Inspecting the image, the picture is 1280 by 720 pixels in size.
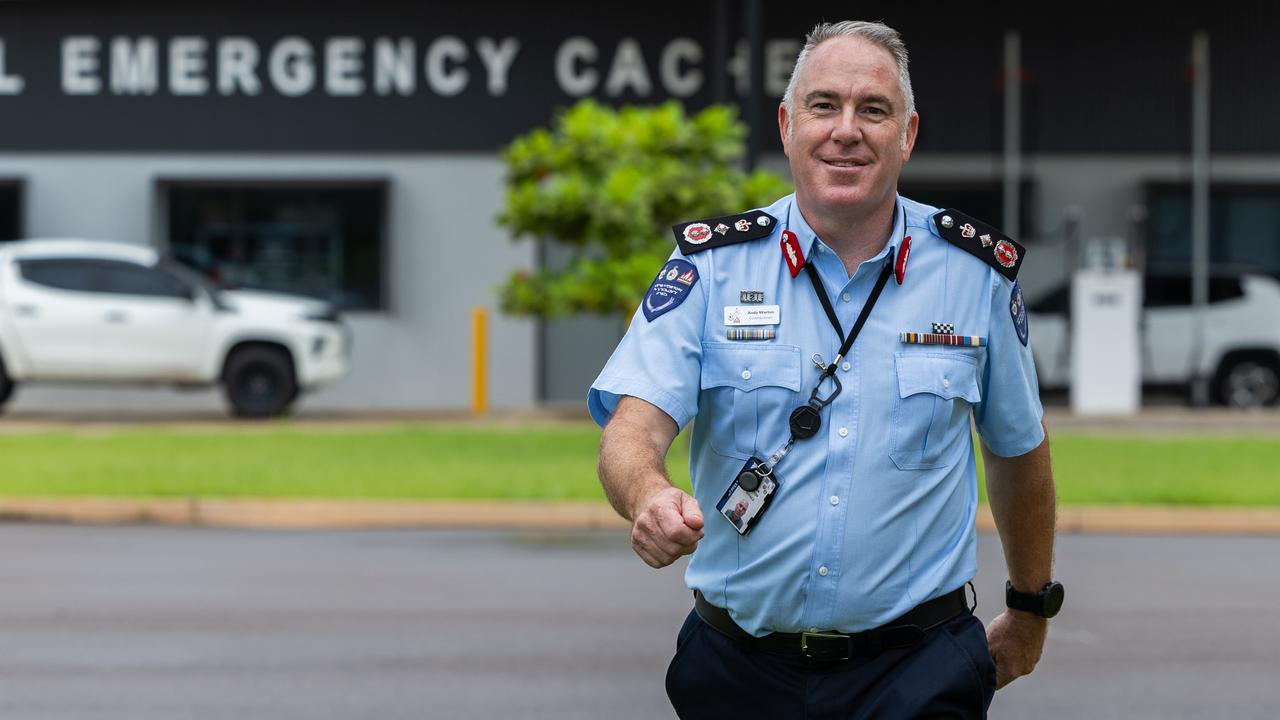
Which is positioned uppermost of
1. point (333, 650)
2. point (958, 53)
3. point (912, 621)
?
point (958, 53)

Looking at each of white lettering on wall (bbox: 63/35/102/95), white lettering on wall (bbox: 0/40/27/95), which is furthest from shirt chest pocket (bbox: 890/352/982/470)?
white lettering on wall (bbox: 0/40/27/95)

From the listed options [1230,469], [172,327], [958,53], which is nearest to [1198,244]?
[958,53]

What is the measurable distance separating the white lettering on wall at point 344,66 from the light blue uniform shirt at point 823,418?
21.0m

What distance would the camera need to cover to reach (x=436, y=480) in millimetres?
13359

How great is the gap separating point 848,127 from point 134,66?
863 inches

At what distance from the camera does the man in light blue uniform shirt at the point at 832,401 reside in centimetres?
292

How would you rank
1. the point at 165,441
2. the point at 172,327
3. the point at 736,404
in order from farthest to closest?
the point at 172,327 < the point at 165,441 < the point at 736,404

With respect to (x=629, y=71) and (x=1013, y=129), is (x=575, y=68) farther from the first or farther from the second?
(x=1013, y=129)

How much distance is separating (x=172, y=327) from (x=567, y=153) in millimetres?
6169

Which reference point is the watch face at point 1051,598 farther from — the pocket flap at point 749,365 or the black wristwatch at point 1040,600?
the pocket flap at point 749,365

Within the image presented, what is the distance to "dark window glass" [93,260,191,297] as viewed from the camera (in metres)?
20.0

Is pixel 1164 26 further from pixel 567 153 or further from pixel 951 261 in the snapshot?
pixel 951 261

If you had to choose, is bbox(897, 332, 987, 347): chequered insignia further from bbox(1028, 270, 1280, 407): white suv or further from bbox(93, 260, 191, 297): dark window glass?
bbox(1028, 270, 1280, 407): white suv

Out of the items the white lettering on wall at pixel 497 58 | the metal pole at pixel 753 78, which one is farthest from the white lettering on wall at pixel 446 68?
the metal pole at pixel 753 78
